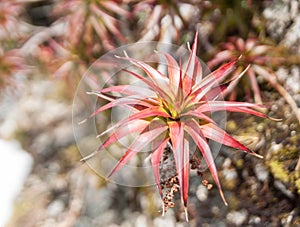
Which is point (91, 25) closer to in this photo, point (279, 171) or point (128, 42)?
point (128, 42)

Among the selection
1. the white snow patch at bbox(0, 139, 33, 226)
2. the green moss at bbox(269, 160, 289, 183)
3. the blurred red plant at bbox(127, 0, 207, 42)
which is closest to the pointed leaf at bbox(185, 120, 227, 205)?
the green moss at bbox(269, 160, 289, 183)

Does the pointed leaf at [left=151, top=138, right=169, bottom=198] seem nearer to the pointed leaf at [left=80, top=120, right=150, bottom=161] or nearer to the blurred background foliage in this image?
the pointed leaf at [left=80, top=120, right=150, bottom=161]

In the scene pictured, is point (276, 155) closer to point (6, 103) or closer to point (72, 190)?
point (72, 190)

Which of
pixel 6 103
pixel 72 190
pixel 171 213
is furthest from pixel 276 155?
pixel 6 103

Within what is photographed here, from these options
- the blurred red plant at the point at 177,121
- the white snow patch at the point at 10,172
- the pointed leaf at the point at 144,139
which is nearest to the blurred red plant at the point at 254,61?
the blurred red plant at the point at 177,121

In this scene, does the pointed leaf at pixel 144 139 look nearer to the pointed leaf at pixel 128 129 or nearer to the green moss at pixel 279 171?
the pointed leaf at pixel 128 129

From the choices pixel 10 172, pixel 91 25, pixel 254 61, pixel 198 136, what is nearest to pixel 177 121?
pixel 198 136
